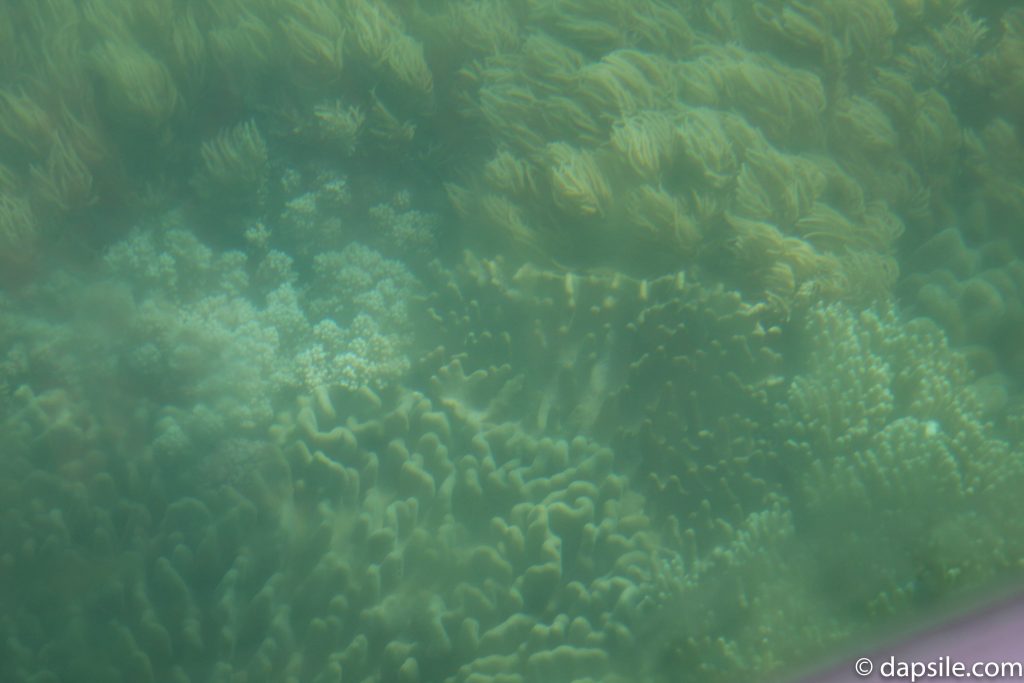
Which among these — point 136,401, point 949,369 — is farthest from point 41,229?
point 949,369

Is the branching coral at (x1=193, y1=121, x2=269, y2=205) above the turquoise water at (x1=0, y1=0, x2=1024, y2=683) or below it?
above

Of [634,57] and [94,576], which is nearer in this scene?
[94,576]

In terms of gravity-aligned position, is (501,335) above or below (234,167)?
below

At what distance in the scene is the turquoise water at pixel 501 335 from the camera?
9.43ft

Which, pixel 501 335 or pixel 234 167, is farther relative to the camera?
pixel 234 167

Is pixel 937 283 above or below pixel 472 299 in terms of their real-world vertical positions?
below

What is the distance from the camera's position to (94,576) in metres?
2.91

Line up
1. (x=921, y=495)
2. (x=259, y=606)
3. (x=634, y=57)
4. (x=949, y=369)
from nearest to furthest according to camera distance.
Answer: (x=259, y=606), (x=921, y=495), (x=949, y=369), (x=634, y=57)

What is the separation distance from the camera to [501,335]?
11.6ft

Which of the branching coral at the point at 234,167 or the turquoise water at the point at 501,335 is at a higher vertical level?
the branching coral at the point at 234,167

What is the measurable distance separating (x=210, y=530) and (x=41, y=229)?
7.00 feet

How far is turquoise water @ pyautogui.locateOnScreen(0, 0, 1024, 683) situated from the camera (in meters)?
2.88

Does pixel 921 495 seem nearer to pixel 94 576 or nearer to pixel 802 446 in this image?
pixel 802 446

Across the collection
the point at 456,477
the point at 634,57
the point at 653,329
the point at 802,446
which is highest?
the point at 634,57
